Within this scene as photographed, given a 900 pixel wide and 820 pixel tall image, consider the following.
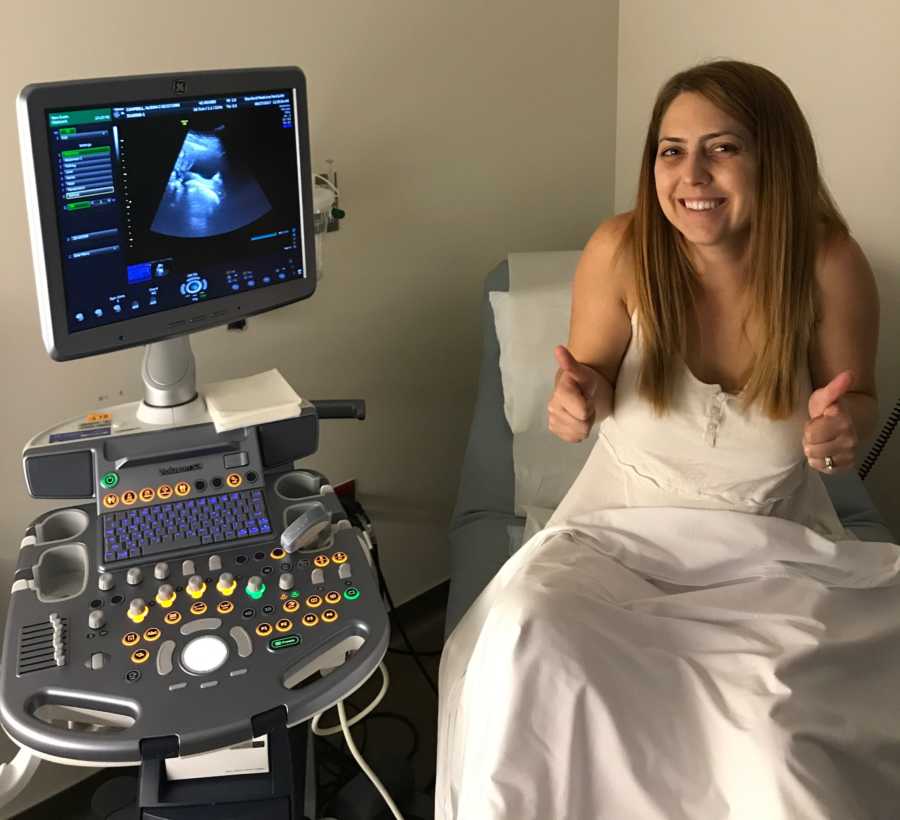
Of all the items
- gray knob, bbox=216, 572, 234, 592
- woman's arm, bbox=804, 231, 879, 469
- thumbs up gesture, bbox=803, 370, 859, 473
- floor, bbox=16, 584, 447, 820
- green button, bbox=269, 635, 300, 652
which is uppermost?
woman's arm, bbox=804, 231, 879, 469

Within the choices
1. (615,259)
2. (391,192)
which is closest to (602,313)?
(615,259)

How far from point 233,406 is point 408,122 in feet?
2.60

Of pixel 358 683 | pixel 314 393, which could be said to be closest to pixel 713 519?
pixel 358 683

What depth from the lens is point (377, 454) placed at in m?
2.13

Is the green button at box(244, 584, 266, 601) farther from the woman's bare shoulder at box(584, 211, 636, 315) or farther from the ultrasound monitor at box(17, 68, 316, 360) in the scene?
the woman's bare shoulder at box(584, 211, 636, 315)

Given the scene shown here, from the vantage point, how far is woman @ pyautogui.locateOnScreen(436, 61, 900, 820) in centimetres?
117

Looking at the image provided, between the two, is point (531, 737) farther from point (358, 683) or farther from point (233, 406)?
point (233, 406)

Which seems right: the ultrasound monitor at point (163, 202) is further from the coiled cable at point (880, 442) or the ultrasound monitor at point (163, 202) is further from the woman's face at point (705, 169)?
the coiled cable at point (880, 442)

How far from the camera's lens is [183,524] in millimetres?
1304

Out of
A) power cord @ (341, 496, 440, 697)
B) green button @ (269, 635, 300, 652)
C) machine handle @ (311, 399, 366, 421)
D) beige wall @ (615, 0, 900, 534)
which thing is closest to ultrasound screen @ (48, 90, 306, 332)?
machine handle @ (311, 399, 366, 421)

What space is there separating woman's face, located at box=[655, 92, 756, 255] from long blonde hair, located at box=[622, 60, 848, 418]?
0.02m

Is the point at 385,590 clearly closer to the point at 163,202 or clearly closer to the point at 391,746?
the point at 391,746

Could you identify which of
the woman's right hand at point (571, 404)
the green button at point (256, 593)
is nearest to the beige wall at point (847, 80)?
the woman's right hand at point (571, 404)

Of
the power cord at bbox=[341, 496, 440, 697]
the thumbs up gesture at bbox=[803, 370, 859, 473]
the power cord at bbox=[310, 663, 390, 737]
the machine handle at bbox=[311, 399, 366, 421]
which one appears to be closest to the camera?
the thumbs up gesture at bbox=[803, 370, 859, 473]
